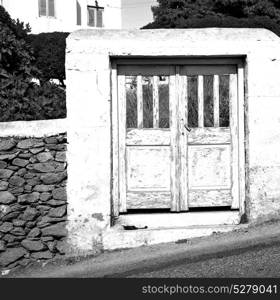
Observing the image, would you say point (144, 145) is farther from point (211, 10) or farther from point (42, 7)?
point (211, 10)

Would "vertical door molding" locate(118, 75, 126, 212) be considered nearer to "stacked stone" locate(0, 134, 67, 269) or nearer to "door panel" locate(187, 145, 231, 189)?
"stacked stone" locate(0, 134, 67, 269)

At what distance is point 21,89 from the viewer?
25.7 feet

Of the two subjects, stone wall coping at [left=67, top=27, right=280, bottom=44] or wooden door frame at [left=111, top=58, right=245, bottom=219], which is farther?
wooden door frame at [left=111, top=58, right=245, bottom=219]

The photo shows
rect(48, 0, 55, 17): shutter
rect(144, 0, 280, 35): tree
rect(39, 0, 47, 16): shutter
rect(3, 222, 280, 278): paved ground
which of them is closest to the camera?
rect(3, 222, 280, 278): paved ground

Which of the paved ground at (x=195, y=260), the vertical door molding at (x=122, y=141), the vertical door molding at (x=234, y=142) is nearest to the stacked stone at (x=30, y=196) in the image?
the paved ground at (x=195, y=260)

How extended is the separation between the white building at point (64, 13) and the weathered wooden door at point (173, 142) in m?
21.6

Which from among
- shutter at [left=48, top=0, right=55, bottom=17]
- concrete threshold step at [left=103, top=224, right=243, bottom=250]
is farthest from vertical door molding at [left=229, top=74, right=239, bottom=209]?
shutter at [left=48, top=0, right=55, bottom=17]

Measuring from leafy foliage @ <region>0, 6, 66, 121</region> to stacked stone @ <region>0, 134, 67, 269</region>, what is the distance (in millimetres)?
962

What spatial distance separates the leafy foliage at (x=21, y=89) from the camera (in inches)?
301

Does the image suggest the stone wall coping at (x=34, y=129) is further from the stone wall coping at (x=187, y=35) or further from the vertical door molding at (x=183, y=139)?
the vertical door molding at (x=183, y=139)

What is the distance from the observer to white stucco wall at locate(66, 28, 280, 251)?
6.56 m

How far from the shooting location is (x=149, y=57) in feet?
22.0
